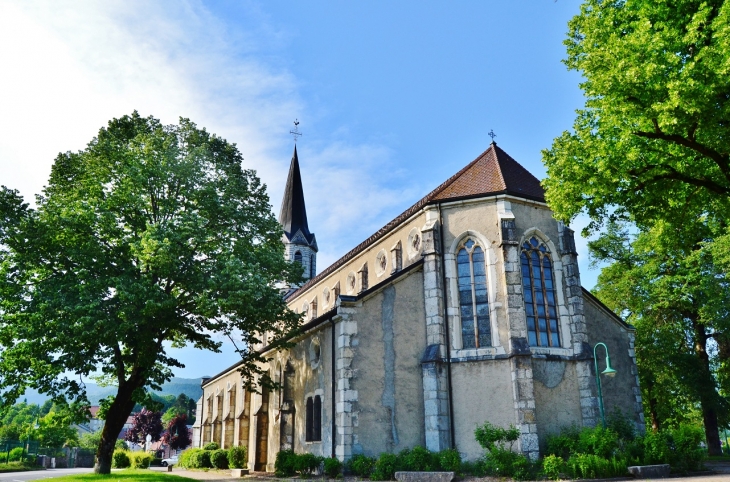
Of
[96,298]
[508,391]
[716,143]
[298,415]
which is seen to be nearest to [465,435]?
[508,391]

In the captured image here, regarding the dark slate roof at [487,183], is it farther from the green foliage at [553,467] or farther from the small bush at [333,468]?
the small bush at [333,468]

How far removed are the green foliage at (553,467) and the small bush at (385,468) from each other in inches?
184

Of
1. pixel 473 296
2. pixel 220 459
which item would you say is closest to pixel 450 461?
pixel 473 296

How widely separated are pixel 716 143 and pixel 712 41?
2.58 metres

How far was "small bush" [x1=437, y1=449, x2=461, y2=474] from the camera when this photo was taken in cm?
1784

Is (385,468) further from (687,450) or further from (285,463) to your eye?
(687,450)

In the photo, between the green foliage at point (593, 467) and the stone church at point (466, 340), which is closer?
the green foliage at point (593, 467)

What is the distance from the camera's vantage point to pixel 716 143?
1322 centimetres

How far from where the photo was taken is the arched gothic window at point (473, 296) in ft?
67.7

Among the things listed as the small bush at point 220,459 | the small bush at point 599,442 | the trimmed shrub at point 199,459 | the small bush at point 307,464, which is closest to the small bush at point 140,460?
the trimmed shrub at point 199,459

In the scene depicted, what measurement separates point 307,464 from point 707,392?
20.4 m

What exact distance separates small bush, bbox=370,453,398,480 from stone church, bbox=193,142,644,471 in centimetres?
144

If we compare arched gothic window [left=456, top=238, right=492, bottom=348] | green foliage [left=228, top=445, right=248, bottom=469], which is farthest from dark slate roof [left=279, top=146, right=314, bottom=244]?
arched gothic window [left=456, top=238, right=492, bottom=348]

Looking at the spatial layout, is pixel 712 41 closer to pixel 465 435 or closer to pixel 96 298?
pixel 465 435
